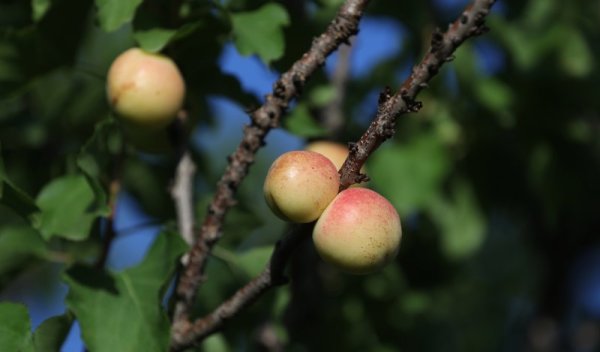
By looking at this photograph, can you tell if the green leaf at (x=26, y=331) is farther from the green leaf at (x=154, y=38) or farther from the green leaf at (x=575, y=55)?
the green leaf at (x=575, y=55)

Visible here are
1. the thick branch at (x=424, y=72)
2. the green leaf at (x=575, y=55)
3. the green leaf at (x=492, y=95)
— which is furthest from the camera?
the green leaf at (x=575, y=55)

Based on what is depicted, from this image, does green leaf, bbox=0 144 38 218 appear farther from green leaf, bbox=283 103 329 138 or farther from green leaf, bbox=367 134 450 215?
green leaf, bbox=367 134 450 215

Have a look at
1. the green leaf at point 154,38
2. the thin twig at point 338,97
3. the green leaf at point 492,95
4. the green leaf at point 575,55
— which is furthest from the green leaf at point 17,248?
the green leaf at point 575,55

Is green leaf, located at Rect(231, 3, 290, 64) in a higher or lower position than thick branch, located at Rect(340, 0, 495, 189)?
lower

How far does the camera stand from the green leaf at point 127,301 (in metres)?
1.41

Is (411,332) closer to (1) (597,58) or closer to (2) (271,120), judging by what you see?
(1) (597,58)

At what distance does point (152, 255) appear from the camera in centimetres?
155

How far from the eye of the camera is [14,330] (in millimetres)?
1337

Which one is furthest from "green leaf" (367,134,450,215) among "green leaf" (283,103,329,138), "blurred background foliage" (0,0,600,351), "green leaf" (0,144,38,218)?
"green leaf" (0,144,38,218)

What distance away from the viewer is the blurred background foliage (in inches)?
62.0

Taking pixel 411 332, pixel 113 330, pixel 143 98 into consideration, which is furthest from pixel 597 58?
pixel 113 330

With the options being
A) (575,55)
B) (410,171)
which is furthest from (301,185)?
(575,55)

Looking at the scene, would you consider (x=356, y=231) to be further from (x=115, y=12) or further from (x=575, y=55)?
(x=575, y=55)

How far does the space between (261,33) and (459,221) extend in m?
1.36
